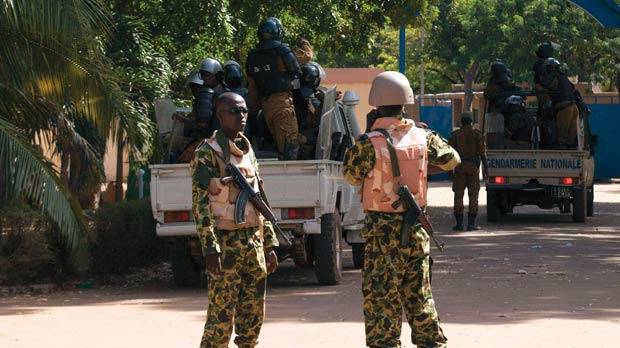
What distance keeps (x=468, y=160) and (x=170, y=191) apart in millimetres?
8056

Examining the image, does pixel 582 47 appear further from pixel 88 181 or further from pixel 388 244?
pixel 388 244

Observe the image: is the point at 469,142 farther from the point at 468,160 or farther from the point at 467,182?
the point at 467,182

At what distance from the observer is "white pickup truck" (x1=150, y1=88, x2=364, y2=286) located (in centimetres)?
1271

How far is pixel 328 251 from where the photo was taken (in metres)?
13.2

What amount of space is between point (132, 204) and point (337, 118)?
2.62 m

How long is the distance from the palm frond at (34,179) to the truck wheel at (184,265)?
52.5 inches

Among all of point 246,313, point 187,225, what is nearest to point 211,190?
point 246,313

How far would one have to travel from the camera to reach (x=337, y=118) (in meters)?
14.4

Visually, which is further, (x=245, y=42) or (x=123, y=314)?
(x=245, y=42)

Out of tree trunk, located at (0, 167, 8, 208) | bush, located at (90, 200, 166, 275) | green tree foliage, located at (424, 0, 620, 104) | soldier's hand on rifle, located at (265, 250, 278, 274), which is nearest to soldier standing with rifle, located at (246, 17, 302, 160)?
bush, located at (90, 200, 166, 275)

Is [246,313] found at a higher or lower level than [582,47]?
lower

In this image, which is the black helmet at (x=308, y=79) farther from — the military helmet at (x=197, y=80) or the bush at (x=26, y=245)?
the bush at (x=26, y=245)

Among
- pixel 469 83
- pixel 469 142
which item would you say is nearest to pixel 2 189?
pixel 469 142

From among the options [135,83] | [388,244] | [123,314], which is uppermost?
[135,83]
